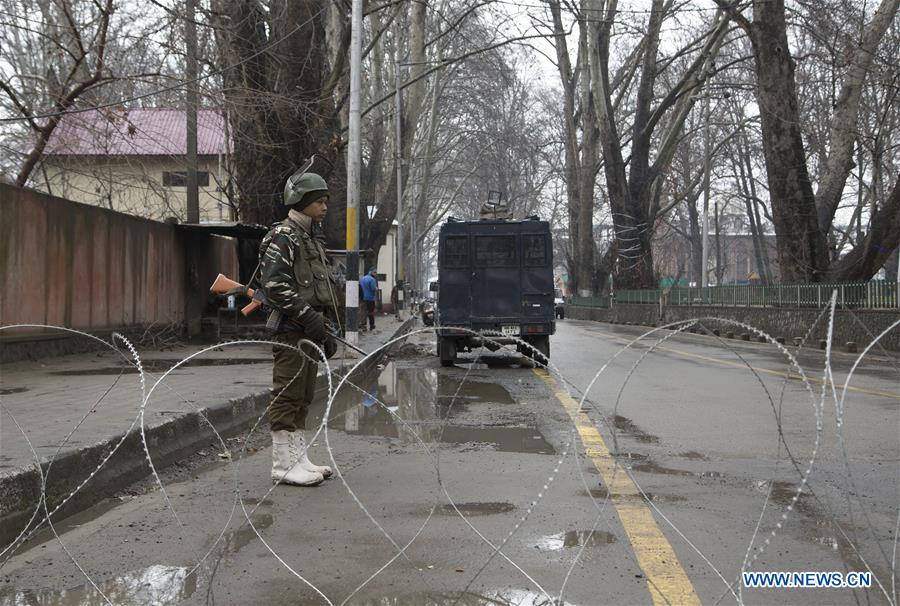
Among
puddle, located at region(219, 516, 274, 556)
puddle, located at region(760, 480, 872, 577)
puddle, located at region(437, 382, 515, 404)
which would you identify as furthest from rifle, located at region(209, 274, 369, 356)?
puddle, located at region(437, 382, 515, 404)

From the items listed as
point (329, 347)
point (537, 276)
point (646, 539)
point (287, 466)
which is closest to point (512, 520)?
point (646, 539)

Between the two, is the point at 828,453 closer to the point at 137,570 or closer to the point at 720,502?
the point at 720,502

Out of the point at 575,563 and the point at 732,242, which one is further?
the point at 732,242

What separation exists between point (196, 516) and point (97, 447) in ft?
4.13

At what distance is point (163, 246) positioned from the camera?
18.4 m

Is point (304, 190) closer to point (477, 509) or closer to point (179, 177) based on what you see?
point (477, 509)

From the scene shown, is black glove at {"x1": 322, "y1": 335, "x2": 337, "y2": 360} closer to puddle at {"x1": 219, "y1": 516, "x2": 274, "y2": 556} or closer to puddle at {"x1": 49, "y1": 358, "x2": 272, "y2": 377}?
puddle at {"x1": 219, "y1": 516, "x2": 274, "y2": 556}

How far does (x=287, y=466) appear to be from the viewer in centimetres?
632

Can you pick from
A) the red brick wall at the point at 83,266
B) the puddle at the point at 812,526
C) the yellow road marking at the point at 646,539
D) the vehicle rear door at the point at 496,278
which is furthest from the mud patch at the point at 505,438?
the vehicle rear door at the point at 496,278

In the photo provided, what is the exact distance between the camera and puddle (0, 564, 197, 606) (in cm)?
388

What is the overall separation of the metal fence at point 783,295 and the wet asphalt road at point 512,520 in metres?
6.29

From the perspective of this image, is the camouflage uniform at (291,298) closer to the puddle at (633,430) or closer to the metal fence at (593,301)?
the puddle at (633,430)

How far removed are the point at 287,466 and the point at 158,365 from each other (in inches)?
297

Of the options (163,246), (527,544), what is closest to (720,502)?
(527,544)
